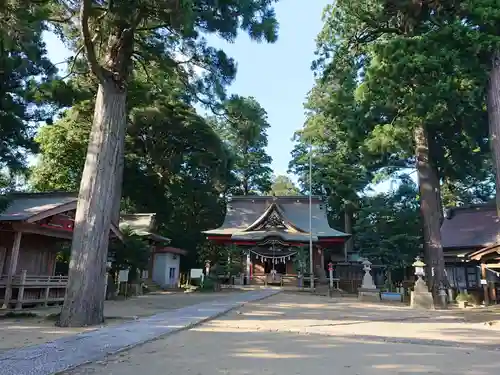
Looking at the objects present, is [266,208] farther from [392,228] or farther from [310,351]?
[310,351]

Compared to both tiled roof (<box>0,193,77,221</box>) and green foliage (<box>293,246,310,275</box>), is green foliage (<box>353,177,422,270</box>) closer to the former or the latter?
green foliage (<box>293,246,310,275</box>)

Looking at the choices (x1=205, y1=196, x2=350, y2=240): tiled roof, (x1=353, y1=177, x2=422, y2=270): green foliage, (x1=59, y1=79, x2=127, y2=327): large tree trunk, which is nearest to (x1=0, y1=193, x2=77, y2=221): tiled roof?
(x1=59, y1=79, x2=127, y2=327): large tree trunk

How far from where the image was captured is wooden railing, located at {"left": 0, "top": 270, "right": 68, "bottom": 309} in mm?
11273

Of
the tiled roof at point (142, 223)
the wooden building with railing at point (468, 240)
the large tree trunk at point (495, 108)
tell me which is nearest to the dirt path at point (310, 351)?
the large tree trunk at point (495, 108)

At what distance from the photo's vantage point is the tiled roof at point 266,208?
1067 inches

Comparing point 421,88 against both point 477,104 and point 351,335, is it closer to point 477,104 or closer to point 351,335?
point 477,104

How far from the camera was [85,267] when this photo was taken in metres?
8.31

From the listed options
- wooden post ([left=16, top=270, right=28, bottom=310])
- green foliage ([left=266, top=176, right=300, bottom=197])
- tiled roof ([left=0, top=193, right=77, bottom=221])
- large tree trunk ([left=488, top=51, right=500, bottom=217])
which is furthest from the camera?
green foliage ([left=266, top=176, right=300, bottom=197])

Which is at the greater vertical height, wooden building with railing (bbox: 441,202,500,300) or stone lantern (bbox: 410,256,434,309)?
wooden building with railing (bbox: 441,202,500,300)

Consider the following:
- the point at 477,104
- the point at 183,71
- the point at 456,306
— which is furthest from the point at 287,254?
the point at 183,71

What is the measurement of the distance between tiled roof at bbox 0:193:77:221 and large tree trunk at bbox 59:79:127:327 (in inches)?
131

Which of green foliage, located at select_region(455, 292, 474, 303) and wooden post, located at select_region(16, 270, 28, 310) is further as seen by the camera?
green foliage, located at select_region(455, 292, 474, 303)

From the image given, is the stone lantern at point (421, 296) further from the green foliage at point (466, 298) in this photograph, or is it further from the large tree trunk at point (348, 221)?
the large tree trunk at point (348, 221)

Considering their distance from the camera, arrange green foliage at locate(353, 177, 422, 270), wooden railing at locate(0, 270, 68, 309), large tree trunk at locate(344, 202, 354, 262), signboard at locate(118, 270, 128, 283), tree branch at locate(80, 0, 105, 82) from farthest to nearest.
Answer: large tree trunk at locate(344, 202, 354, 262), green foliage at locate(353, 177, 422, 270), signboard at locate(118, 270, 128, 283), wooden railing at locate(0, 270, 68, 309), tree branch at locate(80, 0, 105, 82)
